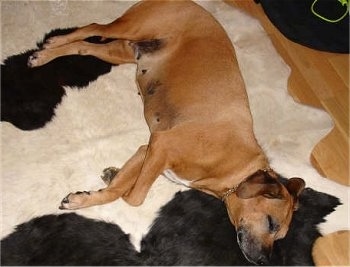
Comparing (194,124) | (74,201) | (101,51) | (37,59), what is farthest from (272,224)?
(37,59)

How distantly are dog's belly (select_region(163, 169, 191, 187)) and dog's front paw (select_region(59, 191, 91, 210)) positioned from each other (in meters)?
0.64

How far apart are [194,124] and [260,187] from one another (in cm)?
70

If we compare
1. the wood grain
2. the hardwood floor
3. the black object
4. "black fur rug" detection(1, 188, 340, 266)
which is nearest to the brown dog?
"black fur rug" detection(1, 188, 340, 266)

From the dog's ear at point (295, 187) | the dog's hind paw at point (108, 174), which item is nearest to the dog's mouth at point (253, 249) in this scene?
the dog's ear at point (295, 187)

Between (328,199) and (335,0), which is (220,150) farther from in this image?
(335,0)

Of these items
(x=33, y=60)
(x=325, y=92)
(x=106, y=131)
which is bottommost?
(x=325, y=92)

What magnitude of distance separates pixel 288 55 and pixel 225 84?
5.55 feet

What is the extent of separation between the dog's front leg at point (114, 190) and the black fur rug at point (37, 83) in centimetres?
71

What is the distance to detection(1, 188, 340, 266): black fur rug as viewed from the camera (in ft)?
11.1

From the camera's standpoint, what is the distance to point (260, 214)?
3484mm

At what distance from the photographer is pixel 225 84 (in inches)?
151

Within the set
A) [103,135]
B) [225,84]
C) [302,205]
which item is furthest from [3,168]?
[302,205]

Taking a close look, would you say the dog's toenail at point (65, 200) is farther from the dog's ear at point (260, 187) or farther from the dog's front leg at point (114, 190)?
the dog's ear at point (260, 187)

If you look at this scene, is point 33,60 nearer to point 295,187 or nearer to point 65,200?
point 65,200
